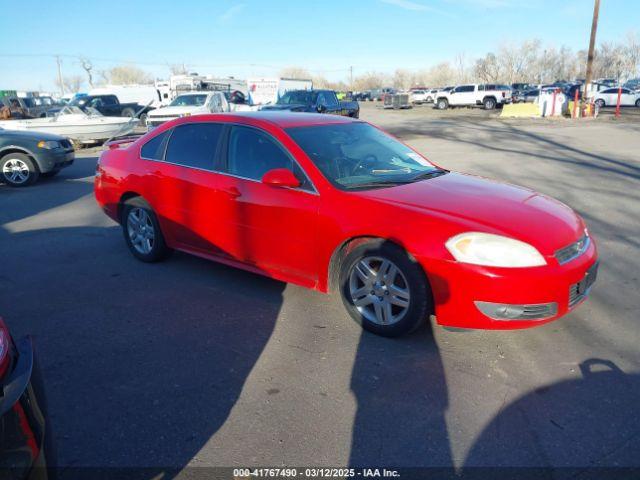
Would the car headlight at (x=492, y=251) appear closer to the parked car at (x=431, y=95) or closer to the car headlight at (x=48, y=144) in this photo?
the car headlight at (x=48, y=144)

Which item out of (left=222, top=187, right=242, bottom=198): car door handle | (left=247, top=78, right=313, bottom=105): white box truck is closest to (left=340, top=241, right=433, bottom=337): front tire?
(left=222, top=187, right=242, bottom=198): car door handle

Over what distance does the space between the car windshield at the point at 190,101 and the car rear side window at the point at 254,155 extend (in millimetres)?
16246

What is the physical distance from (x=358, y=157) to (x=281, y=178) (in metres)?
0.84

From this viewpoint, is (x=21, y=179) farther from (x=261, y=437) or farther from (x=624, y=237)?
(x=624, y=237)

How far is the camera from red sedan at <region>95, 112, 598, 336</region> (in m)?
3.25

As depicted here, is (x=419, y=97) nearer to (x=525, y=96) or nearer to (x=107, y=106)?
(x=525, y=96)

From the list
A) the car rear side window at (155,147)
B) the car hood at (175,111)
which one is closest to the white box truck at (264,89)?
the car hood at (175,111)

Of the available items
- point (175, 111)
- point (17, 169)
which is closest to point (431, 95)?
point (175, 111)

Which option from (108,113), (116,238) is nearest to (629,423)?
(116,238)

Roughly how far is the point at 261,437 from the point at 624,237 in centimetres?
523

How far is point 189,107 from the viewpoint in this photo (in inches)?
758

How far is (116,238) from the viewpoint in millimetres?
6582

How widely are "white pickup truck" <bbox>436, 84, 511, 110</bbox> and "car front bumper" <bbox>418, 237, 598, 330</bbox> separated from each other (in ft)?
132

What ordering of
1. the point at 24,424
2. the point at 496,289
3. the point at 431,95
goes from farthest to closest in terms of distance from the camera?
1. the point at 431,95
2. the point at 496,289
3. the point at 24,424
